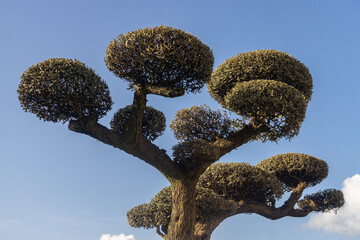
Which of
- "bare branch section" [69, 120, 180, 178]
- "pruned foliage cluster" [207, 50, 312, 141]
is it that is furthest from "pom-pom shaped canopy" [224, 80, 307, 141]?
"bare branch section" [69, 120, 180, 178]

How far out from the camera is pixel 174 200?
13.8 metres

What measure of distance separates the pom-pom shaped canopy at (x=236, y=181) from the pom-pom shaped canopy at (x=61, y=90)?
717 cm

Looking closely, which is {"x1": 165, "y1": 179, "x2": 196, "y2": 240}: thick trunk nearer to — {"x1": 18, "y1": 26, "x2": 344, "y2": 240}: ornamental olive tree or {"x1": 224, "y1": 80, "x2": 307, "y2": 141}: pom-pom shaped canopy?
{"x1": 18, "y1": 26, "x2": 344, "y2": 240}: ornamental olive tree

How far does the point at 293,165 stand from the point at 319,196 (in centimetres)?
321

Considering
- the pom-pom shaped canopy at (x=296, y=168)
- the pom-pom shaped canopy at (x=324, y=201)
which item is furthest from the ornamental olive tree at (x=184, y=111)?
the pom-pom shaped canopy at (x=324, y=201)

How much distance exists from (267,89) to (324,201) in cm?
1103

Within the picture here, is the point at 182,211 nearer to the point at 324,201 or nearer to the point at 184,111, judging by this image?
the point at 184,111

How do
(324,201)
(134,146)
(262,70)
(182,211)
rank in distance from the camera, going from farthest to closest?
(324,201) < (262,70) < (182,211) < (134,146)

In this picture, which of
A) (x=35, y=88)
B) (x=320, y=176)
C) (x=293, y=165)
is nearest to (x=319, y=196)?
(x=320, y=176)

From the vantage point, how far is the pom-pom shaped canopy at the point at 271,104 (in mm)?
13023

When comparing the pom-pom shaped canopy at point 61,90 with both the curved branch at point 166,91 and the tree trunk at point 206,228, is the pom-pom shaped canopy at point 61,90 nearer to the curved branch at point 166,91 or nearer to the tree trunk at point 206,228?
the curved branch at point 166,91

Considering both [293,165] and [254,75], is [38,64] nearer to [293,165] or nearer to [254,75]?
[254,75]

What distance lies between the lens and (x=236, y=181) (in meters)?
16.8

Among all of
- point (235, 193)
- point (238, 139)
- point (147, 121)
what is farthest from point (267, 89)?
point (235, 193)
